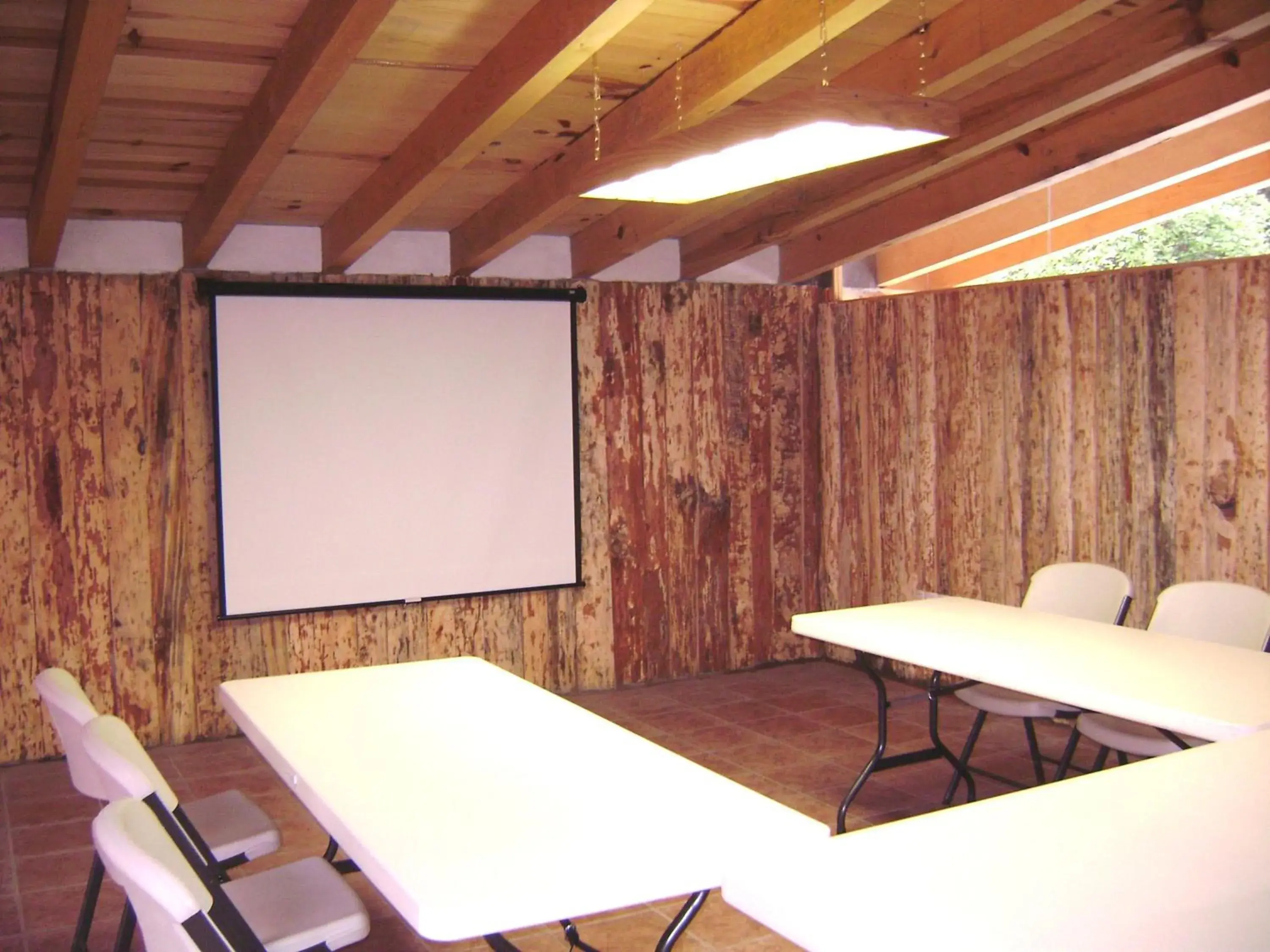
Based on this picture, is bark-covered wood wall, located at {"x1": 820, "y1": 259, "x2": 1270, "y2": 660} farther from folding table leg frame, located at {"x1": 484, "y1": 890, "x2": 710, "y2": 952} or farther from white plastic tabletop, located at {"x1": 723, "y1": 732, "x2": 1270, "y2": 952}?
folding table leg frame, located at {"x1": 484, "y1": 890, "x2": 710, "y2": 952}

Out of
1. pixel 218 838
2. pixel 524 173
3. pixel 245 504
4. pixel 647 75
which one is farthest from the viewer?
pixel 245 504

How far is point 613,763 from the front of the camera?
2.58 m

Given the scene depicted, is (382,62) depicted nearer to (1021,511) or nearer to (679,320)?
(679,320)

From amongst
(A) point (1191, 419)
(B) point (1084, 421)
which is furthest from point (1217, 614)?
(B) point (1084, 421)

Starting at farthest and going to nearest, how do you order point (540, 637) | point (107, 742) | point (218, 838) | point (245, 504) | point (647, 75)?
point (540, 637) → point (245, 504) → point (647, 75) → point (218, 838) → point (107, 742)

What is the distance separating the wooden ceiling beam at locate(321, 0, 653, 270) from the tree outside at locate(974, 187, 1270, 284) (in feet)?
8.38

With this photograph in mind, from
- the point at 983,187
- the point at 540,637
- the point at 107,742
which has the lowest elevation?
the point at 540,637

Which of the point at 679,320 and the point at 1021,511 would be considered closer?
the point at 1021,511

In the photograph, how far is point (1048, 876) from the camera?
1.83m

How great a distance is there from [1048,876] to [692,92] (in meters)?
2.90

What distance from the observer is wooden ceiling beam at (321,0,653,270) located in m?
3.28

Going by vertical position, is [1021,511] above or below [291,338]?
below

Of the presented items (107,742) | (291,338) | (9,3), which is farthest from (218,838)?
(291,338)

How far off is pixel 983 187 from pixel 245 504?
367 cm
